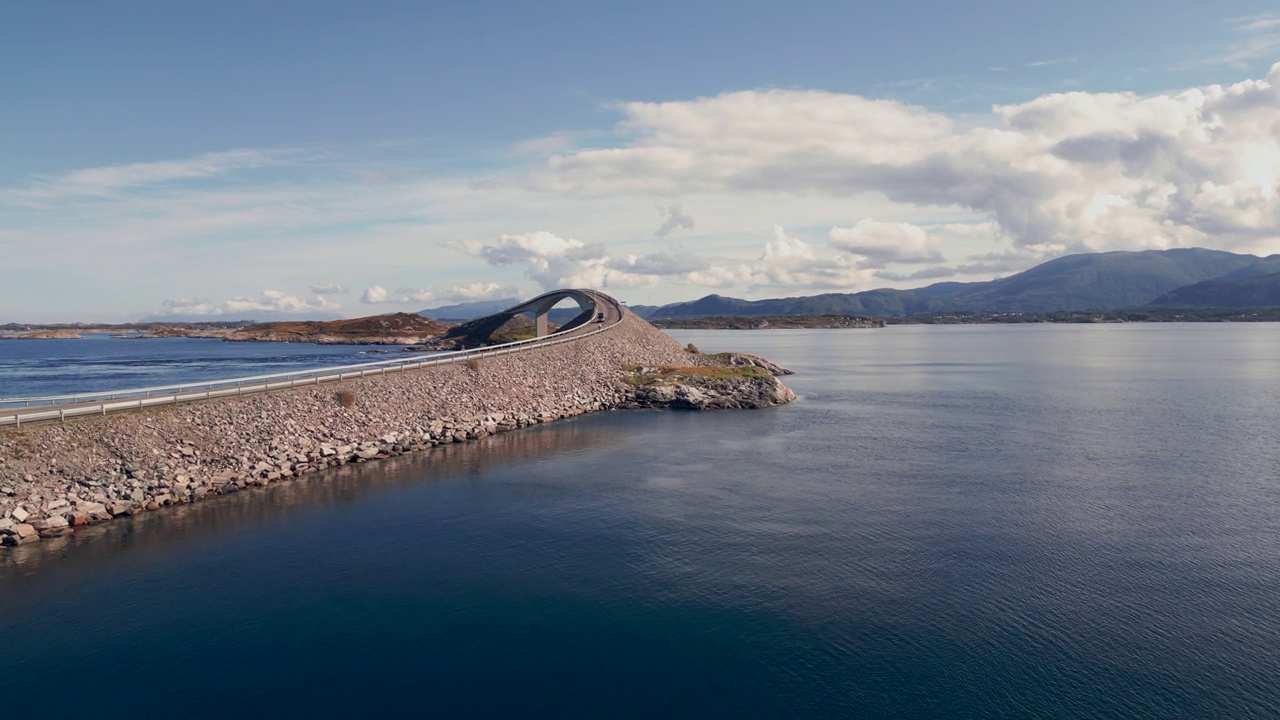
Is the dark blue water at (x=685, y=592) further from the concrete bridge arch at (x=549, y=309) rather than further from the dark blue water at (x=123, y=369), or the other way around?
the concrete bridge arch at (x=549, y=309)

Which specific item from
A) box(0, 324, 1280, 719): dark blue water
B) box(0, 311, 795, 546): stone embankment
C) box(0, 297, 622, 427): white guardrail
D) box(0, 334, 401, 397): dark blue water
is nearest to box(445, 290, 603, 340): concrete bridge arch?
box(0, 334, 401, 397): dark blue water

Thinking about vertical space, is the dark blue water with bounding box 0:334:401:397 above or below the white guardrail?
below

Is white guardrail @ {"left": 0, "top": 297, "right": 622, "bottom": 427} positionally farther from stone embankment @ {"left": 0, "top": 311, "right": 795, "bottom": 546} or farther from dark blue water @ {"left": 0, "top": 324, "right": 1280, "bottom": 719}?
dark blue water @ {"left": 0, "top": 324, "right": 1280, "bottom": 719}

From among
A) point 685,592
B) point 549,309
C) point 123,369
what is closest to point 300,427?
point 685,592

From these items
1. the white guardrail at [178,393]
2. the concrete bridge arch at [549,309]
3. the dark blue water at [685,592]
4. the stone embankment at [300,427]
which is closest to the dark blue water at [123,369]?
→ the concrete bridge arch at [549,309]

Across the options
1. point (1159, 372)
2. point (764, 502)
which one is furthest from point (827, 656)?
point (1159, 372)

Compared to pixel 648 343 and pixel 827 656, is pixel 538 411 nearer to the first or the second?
pixel 648 343
